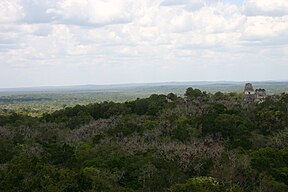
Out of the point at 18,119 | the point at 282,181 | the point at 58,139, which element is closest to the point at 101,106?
the point at 18,119

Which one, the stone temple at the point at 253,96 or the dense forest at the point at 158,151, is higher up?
the stone temple at the point at 253,96

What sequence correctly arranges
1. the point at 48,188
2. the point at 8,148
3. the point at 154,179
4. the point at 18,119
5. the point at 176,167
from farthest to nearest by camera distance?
1. the point at 18,119
2. the point at 8,148
3. the point at 176,167
4. the point at 154,179
5. the point at 48,188

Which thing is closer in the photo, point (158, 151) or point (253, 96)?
point (158, 151)

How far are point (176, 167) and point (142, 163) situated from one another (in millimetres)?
2475

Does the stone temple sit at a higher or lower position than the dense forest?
higher

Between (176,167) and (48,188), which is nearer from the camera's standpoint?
(48,188)

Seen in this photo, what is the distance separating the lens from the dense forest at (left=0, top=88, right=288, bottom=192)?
2891cm

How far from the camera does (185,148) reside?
38.8 meters

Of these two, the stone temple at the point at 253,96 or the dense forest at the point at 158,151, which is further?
the stone temple at the point at 253,96

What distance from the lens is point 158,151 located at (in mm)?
38562

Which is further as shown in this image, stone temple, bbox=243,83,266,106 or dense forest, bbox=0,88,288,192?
stone temple, bbox=243,83,266,106

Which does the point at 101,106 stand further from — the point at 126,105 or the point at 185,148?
the point at 185,148

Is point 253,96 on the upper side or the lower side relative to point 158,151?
upper

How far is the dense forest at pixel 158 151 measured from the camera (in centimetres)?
2891
